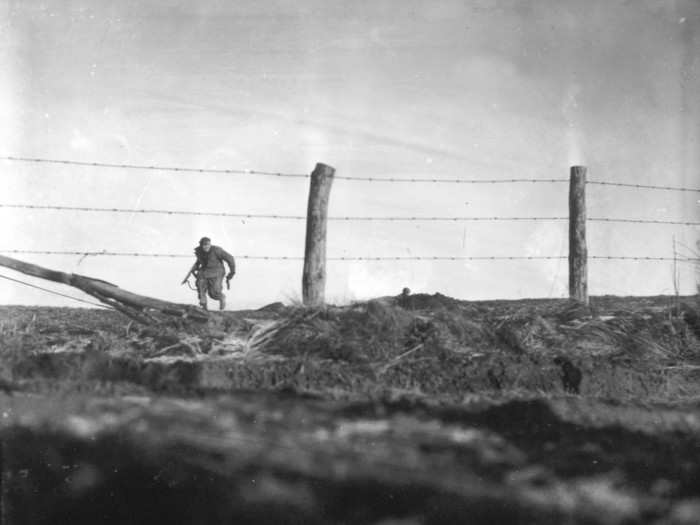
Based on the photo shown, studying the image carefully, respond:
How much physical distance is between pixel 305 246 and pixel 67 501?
4.11 meters

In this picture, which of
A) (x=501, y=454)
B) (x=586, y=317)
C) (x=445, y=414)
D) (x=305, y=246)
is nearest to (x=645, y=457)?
(x=501, y=454)

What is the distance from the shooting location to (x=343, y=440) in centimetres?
174

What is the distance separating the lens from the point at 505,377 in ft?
7.58

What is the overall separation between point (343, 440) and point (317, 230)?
3.95 m

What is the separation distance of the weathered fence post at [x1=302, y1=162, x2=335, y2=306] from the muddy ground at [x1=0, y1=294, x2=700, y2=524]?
10.1ft

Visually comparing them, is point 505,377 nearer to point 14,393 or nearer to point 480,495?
point 480,495

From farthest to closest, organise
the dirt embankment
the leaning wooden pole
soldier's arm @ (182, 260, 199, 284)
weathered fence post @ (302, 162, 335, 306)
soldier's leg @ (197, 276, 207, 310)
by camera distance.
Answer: soldier's leg @ (197, 276, 207, 310)
soldier's arm @ (182, 260, 199, 284)
weathered fence post @ (302, 162, 335, 306)
the leaning wooden pole
the dirt embankment

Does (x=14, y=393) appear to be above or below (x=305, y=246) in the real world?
below

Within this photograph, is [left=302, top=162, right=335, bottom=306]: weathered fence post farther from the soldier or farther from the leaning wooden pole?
the soldier

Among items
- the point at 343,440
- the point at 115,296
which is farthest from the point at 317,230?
the point at 343,440

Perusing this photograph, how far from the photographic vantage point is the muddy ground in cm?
159

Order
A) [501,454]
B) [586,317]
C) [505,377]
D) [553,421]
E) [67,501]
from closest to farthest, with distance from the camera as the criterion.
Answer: [67,501] → [501,454] → [553,421] → [505,377] → [586,317]

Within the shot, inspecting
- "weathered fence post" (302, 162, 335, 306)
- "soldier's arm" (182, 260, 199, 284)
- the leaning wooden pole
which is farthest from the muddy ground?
"soldier's arm" (182, 260, 199, 284)

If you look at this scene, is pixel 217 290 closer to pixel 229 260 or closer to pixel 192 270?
pixel 229 260
